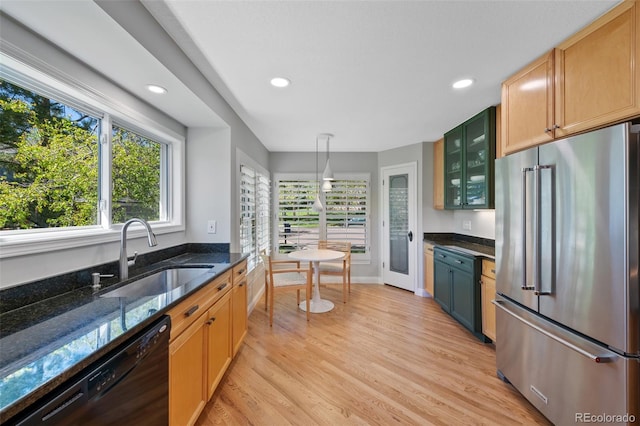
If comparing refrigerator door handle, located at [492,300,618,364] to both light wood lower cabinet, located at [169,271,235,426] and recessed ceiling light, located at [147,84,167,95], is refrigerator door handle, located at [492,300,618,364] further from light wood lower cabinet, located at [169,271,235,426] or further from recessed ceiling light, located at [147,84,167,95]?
recessed ceiling light, located at [147,84,167,95]

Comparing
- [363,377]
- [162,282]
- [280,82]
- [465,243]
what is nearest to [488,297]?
[465,243]

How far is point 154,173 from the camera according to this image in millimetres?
2430

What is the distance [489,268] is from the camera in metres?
2.50

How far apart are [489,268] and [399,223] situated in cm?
192

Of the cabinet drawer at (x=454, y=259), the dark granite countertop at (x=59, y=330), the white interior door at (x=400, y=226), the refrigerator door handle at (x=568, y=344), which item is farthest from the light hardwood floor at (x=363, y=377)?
the white interior door at (x=400, y=226)

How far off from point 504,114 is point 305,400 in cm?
268

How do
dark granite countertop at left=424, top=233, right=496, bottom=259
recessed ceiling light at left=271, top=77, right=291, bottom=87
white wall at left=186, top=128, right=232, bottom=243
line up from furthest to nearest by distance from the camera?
dark granite countertop at left=424, top=233, right=496, bottom=259 → white wall at left=186, top=128, right=232, bottom=243 → recessed ceiling light at left=271, top=77, right=291, bottom=87

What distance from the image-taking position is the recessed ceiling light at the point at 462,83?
2.10 m

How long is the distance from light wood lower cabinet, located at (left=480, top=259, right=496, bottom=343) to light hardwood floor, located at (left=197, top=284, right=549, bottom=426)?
0.58ft

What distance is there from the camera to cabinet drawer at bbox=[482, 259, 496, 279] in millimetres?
2439

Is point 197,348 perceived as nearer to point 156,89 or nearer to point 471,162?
point 156,89

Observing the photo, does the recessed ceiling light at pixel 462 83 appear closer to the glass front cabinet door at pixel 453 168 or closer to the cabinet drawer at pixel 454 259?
the glass front cabinet door at pixel 453 168

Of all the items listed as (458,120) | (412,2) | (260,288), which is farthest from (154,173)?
(458,120)

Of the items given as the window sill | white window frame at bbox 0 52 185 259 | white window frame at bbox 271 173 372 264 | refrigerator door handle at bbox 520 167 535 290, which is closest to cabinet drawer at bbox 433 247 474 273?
refrigerator door handle at bbox 520 167 535 290
